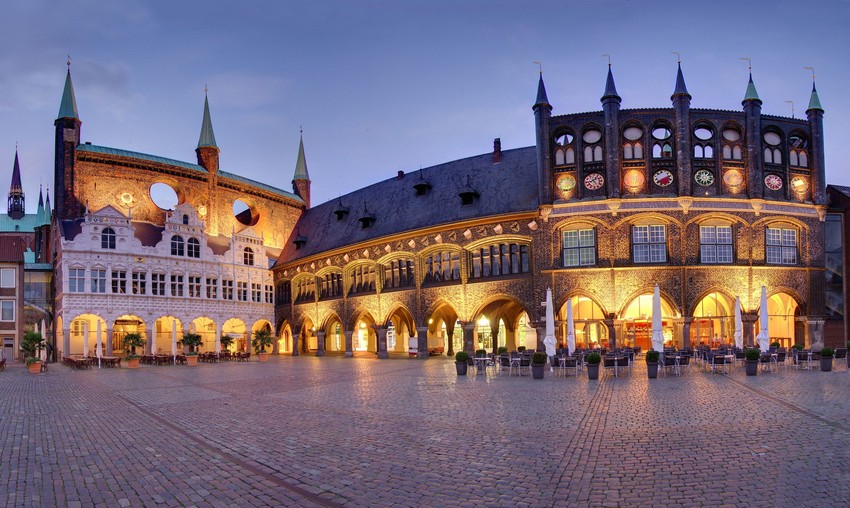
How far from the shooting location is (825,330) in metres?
38.1

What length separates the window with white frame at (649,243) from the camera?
3456cm

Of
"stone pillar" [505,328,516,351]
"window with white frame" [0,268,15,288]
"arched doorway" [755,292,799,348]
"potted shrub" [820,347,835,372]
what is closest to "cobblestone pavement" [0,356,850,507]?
"potted shrub" [820,347,835,372]

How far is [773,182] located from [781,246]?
369cm

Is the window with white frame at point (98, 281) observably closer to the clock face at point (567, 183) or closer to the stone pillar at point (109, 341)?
the stone pillar at point (109, 341)

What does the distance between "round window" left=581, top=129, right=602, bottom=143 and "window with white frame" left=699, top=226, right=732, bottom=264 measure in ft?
25.2

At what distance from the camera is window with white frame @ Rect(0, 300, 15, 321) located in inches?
1999

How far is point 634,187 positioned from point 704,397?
20523 mm

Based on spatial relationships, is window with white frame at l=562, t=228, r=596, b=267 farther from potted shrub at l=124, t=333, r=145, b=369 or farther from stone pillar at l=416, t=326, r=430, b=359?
potted shrub at l=124, t=333, r=145, b=369

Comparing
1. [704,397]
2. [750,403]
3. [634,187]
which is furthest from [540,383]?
[634,187]

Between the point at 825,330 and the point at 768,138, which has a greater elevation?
the point at 768,138

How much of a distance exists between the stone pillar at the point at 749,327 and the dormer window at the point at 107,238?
44822 millimetres

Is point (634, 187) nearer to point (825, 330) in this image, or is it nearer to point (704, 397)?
point (825, 330)

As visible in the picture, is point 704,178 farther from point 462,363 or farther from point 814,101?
point 462,363

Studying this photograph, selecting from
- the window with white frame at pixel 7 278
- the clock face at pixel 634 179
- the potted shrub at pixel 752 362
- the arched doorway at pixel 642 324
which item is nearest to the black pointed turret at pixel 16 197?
the window with white frame at pixel 7 278
